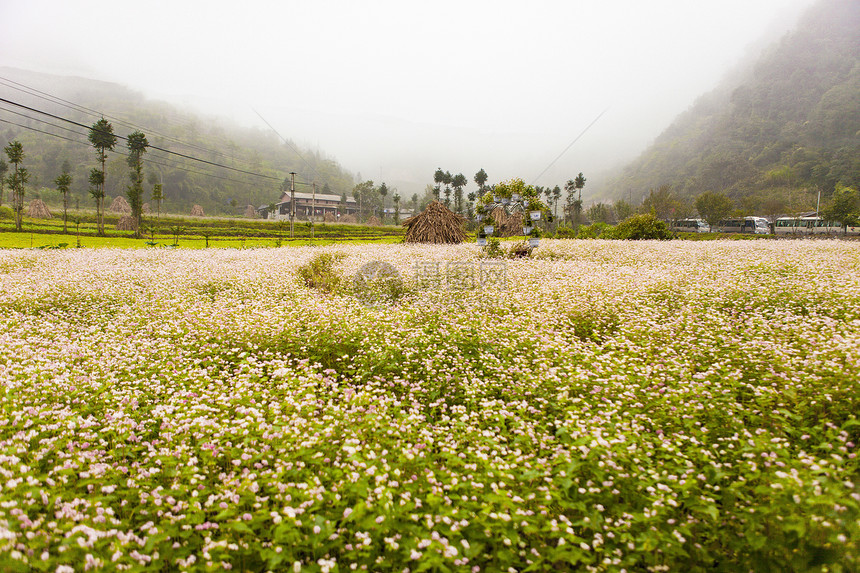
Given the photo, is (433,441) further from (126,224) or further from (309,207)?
(309,207)

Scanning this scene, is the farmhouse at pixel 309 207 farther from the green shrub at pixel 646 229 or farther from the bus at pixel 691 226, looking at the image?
the green shrub at pixel 646 229

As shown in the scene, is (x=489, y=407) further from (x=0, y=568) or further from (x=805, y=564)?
(x=0, y=568)

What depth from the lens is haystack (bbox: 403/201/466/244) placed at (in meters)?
40.2

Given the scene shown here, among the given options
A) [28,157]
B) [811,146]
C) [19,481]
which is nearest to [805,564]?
[19,481]

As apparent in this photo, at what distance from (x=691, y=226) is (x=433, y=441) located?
8319cm

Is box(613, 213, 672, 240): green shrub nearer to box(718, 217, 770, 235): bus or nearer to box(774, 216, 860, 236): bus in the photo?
box(718, 217, 770, 235): bus

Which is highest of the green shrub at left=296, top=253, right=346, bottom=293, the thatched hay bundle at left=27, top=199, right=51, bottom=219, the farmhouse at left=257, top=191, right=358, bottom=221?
the farmhouse at left=257, top=191, right=358, bottom=221

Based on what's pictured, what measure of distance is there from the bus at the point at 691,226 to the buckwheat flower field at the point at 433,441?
202 ft

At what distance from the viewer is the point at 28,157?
191000 millimetres

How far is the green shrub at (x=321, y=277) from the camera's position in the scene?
46.1 feet

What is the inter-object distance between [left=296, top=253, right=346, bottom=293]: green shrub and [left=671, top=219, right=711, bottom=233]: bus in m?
64.5

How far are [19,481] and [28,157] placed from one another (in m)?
280

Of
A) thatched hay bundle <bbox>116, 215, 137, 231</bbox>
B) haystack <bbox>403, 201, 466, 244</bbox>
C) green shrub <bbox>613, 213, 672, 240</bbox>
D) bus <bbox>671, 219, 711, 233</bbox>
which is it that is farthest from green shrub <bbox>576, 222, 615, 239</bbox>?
thatched hay bundle <bbox>116, 215, 137, 231</bbox>

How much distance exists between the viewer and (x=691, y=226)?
70.9m
